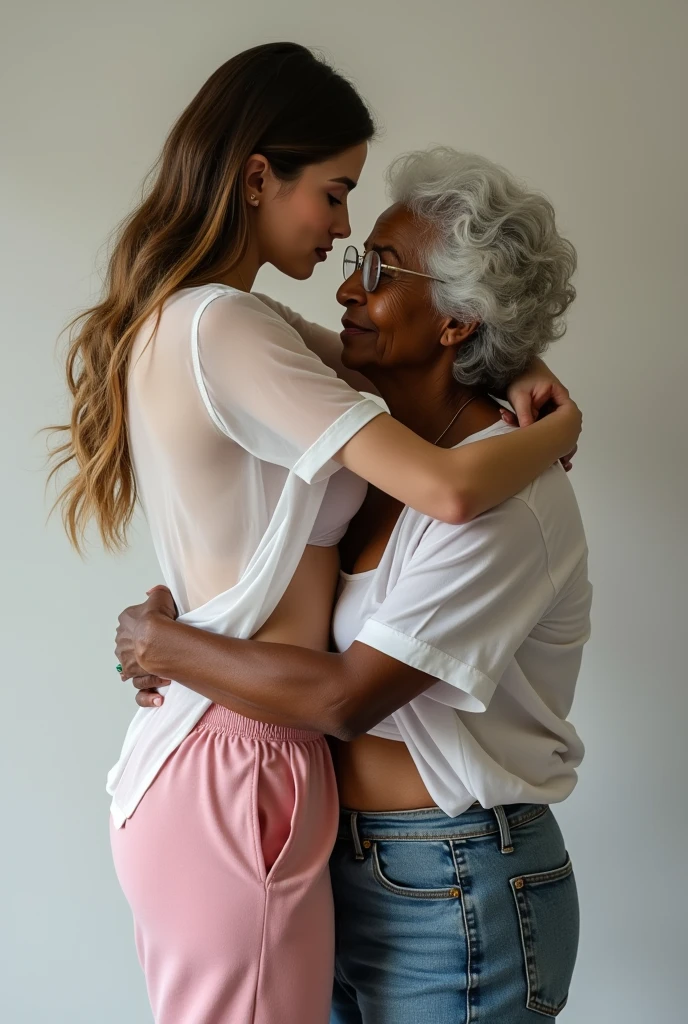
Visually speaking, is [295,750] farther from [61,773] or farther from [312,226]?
[61,773]

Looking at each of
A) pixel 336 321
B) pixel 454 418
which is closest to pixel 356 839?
pixel 454 418

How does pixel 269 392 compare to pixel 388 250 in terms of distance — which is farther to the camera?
pixel 388 250

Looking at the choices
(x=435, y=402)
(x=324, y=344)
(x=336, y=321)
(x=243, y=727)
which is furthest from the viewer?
(x=336, y=321)

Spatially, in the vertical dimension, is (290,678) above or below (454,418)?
below

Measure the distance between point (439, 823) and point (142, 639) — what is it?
51 cm

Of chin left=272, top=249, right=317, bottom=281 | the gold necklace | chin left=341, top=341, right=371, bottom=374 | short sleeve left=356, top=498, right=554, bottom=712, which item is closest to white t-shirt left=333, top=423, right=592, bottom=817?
short sleeve left=356, top=498, right=554, bottom=712

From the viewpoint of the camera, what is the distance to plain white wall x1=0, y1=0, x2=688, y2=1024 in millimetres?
2053

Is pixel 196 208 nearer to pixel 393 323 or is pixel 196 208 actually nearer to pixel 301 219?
pixel 301 219

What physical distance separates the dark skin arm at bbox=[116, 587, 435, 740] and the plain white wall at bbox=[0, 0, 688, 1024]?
93cm

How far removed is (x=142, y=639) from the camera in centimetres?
141

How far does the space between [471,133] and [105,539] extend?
4.00ft

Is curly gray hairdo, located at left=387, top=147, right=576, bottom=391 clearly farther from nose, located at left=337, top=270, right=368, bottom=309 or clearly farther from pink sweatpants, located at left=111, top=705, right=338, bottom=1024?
pink sweatpants, located at left=111, top=705, right=338, bottom=1024

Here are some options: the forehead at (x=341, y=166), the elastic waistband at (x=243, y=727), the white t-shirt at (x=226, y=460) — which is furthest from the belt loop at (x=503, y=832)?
the forehead at (x=341, y=166)

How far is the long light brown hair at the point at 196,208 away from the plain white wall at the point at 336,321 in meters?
0.68
